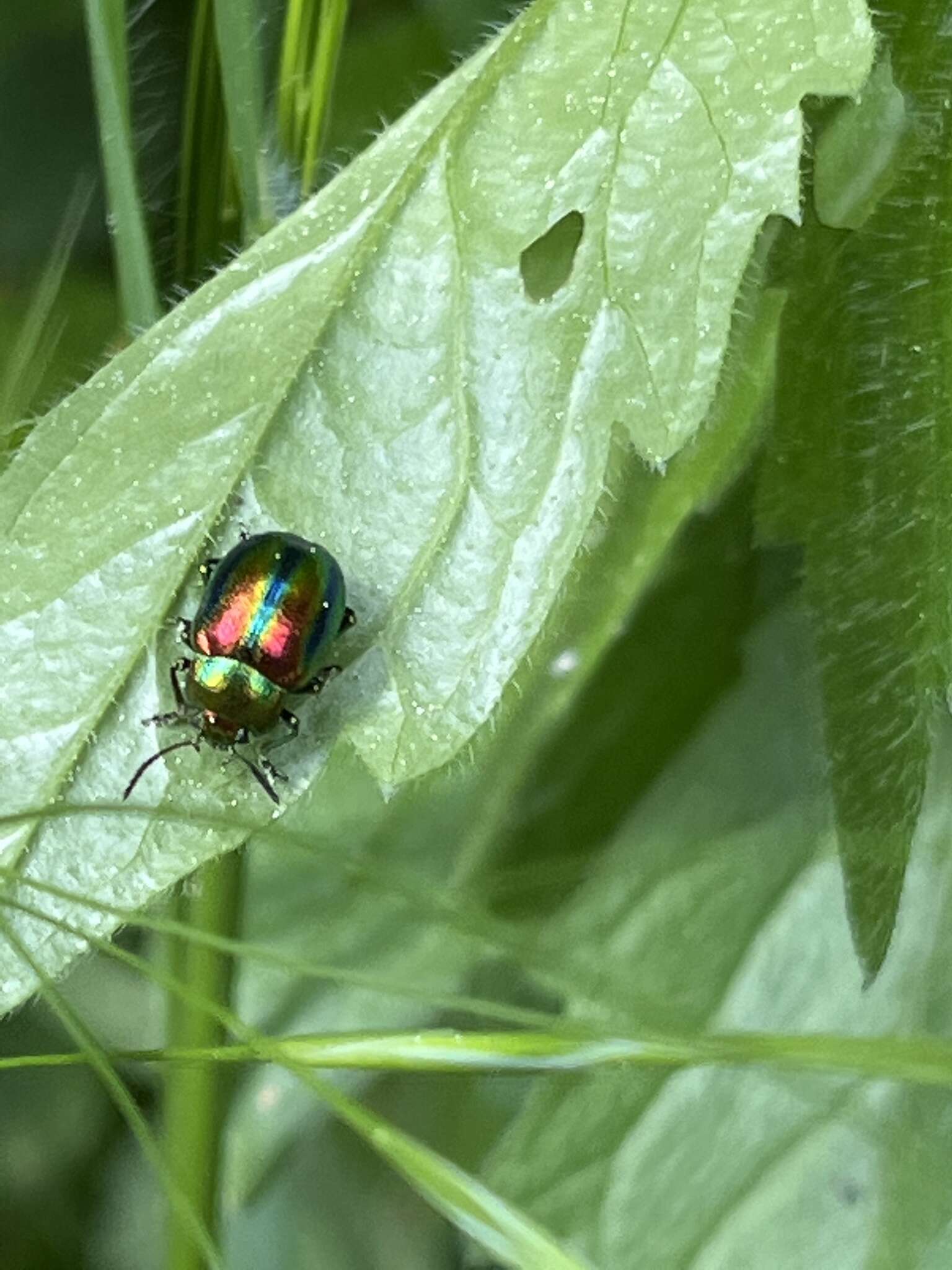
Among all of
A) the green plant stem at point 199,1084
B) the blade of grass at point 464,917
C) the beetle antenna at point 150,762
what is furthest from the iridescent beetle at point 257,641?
the green plant stem at point 199,1084

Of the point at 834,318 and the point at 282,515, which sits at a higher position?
the point at 282,515

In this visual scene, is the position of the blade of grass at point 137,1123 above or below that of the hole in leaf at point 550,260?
below

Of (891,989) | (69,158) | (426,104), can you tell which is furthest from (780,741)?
(69,158)

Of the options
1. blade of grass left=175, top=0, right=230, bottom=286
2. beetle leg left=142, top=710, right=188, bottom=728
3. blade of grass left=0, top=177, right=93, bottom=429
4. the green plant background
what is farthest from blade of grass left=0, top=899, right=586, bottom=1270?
blade of grass left=175, top=0, right=230, bottom=286

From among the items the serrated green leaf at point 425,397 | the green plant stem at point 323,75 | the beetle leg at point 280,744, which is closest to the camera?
the serrated green leaf at point 425,397

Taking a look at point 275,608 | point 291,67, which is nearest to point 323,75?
point 291,67

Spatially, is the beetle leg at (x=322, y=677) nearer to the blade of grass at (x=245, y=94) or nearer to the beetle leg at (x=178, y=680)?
the beetle leg at (x=178, y=680)

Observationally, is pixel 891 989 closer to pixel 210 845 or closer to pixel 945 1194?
pixel 945 1194
